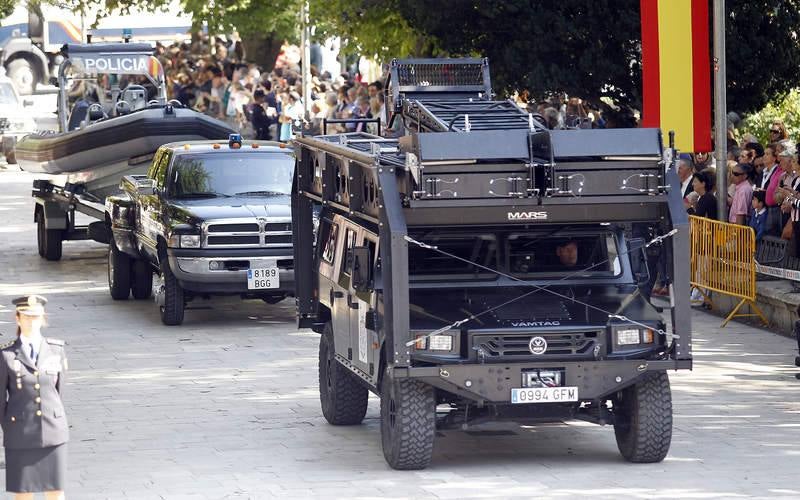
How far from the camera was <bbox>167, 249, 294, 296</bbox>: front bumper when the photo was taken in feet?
60.5

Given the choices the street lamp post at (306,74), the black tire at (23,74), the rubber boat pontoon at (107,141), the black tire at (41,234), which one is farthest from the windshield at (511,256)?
the black tire at (23,74)

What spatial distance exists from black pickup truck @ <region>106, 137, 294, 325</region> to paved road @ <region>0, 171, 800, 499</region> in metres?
0.57

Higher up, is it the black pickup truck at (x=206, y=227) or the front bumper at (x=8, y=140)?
the front bumper at (x=8, y=140)

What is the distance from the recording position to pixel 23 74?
6003 centimetres

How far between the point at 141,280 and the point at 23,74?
40556 millimetres

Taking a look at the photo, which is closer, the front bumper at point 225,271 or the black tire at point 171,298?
the front bumper at point 225,271

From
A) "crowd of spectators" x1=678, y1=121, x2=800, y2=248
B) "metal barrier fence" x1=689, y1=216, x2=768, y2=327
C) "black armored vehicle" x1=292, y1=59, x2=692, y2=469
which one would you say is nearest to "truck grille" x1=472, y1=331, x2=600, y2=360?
"black armored vehicle" x1=292, y1=59, x2=692, y2=469

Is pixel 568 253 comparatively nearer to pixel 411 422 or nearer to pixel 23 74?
pixel 411 422

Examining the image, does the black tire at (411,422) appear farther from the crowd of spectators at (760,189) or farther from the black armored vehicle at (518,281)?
the crowd of spectators at (760,189)

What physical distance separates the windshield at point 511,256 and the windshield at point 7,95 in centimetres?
3461

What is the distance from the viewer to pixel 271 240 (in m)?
18.6

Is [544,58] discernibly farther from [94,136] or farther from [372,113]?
[372,113]

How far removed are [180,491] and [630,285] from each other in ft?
11.6

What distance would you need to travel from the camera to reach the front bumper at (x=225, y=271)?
1845 centimetres
